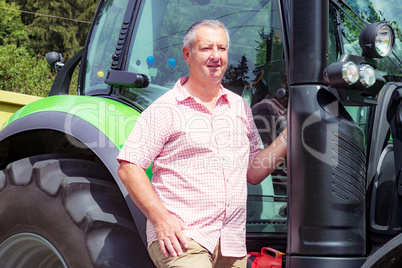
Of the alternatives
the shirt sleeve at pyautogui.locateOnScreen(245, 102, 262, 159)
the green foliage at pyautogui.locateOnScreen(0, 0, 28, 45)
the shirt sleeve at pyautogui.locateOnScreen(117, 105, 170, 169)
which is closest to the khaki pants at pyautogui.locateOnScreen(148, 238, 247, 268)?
the shirt sleeve at pyautogui.locateOnScreen(117, 105, 170, 169)

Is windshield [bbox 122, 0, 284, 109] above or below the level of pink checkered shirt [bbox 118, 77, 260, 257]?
above

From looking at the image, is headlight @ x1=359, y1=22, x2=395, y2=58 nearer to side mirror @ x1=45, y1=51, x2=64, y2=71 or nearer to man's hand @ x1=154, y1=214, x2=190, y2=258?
man's hand @ x1=154, y1=214, x2=190, y2=258

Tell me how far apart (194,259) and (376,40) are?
1.07 meters

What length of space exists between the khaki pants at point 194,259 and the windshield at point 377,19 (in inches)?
41.5

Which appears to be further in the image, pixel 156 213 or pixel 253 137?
pixel 253 137

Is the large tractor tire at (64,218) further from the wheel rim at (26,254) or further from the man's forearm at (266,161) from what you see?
the man's forearm at (266,161)

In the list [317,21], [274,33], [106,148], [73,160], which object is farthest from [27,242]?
[317,21]

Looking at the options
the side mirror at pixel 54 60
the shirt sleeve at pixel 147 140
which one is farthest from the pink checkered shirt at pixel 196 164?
the side mirror at pixel 54 60

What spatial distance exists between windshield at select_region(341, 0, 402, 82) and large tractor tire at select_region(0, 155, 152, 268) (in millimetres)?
1285

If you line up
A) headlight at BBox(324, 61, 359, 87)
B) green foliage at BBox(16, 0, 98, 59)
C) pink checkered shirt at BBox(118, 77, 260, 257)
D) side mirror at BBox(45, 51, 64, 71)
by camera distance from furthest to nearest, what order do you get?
green foliage at BBox(16, 0, 98, 59) → side mirror at BBox(45, 51, 64, 71) → pink checkered shirt at BBox(118, 77, 260, 257) → headlight at BBox(324, 61, 359, 87)

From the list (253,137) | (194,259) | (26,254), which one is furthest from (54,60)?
(194,259)

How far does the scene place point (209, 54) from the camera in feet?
7.99

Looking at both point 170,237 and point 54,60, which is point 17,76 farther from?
point 170,237

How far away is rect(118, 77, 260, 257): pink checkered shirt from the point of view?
7.59ft
